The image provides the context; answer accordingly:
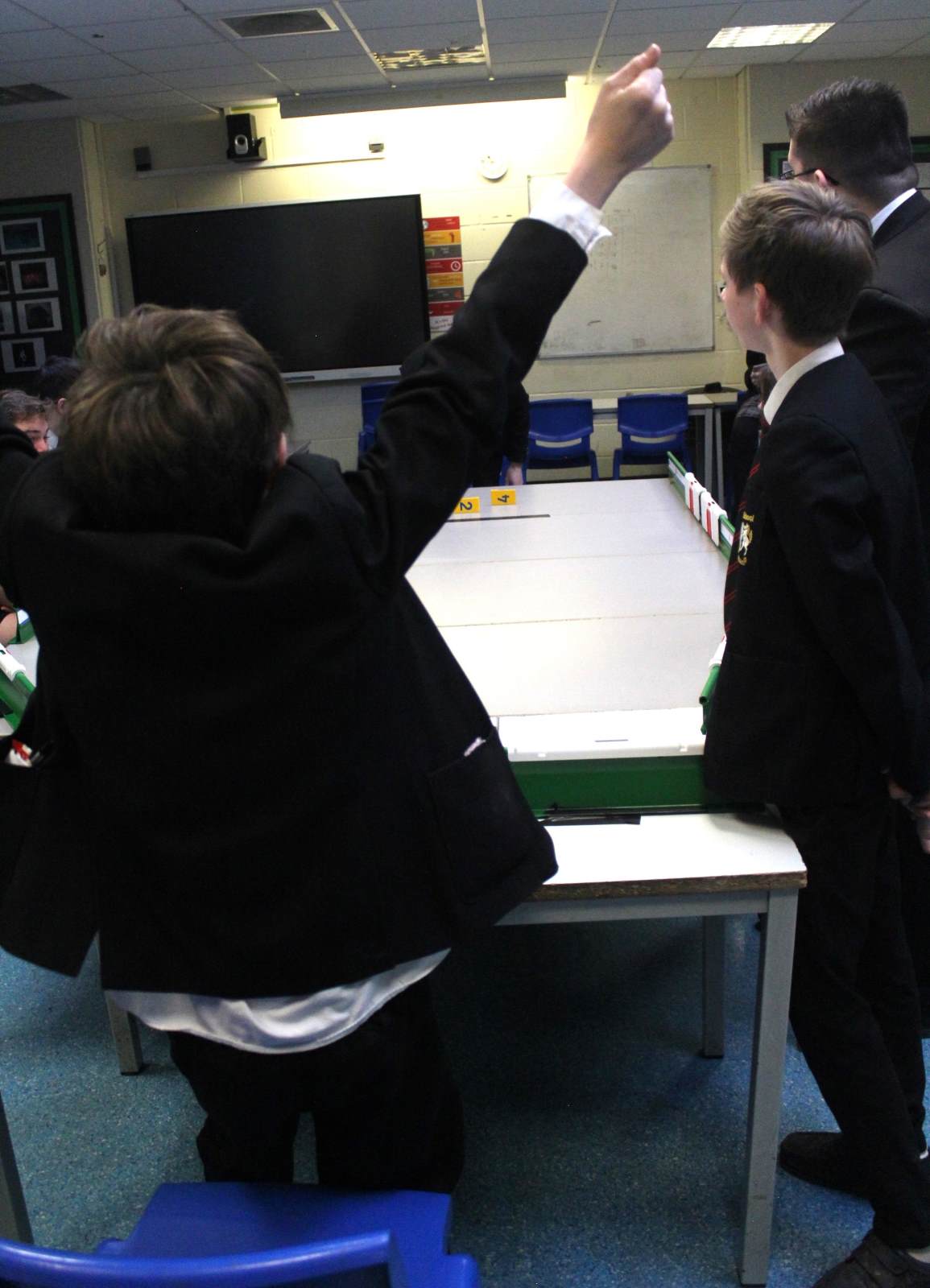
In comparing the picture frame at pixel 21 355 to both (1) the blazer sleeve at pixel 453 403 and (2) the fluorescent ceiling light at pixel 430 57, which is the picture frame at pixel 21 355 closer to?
(2) the fluorescent ceiling light at pixel 430 57

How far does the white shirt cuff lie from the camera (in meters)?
0.93

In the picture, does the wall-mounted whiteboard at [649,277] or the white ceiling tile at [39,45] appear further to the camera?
the wall-mounted whiteboard at [649,277]

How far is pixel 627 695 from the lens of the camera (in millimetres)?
1858

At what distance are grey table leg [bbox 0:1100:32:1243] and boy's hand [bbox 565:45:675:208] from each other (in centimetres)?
127

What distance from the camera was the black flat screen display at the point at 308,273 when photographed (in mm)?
7023

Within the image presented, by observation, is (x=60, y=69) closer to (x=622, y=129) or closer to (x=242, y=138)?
(x=242, y=138)

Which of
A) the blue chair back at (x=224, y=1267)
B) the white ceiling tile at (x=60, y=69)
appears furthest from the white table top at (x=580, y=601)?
the white ceiling tile at (x=60, y=69)

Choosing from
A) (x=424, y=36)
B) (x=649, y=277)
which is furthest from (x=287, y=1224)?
(x=649, y=277)

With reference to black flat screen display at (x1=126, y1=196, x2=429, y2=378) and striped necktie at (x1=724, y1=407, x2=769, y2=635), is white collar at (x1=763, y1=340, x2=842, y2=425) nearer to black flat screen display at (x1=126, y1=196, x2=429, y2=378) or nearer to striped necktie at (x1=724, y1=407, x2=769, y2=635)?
striped necktie at (x1=724, y1=407, x2=769, y2=635)

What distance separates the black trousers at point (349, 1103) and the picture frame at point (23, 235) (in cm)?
716

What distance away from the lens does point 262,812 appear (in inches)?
37.3

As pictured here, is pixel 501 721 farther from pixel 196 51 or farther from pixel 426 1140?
pixel 196 51

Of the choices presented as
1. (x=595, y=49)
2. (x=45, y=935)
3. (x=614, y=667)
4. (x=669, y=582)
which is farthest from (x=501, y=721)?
(x=595, y=49)

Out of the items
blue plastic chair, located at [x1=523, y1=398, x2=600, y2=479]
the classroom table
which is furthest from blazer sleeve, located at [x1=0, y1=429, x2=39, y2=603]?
blue plastic chair, located at [x1=523, y1=398, x2=600, y2=479]
